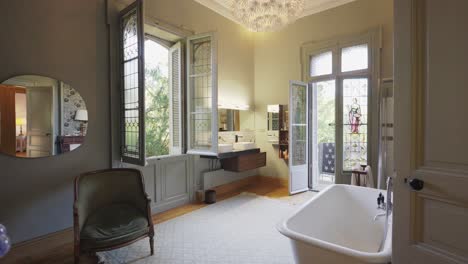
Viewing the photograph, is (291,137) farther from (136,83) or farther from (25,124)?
(25,124)

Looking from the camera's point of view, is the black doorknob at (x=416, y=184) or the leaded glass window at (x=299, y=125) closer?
the black doorknob at (x=416, y=184)

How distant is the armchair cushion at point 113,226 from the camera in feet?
6.87

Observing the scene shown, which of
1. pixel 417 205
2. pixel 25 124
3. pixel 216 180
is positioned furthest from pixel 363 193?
pixel 25 124

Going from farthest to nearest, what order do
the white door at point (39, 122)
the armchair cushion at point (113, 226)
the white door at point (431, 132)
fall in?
the white door at point (39, 122)
the armchair cushion at point (113, 226)
the white door at point (431, 132)

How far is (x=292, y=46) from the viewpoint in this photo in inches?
199

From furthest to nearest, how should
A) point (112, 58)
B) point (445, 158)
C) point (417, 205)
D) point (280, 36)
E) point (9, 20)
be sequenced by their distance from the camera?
point (280, 36), point (112, 58), point (9, 20), point (417, 205), point (445, 158)

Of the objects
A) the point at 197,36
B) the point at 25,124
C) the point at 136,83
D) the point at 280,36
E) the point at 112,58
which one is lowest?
the point at 25,124

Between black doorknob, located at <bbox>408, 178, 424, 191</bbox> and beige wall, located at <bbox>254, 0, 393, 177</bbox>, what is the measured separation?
3.43 metres

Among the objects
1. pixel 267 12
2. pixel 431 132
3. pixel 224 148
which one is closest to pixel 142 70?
pixel 267 12

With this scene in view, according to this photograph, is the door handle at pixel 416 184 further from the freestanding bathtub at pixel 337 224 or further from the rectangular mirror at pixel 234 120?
the rectangular mirror at pixel 234 120

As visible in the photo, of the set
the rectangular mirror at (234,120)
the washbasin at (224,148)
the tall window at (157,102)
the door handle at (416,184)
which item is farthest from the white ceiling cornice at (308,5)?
the door handle at (416,184)

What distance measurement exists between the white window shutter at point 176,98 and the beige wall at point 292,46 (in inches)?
82.9

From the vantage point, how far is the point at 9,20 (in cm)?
239

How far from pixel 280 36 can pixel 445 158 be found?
4632mm
